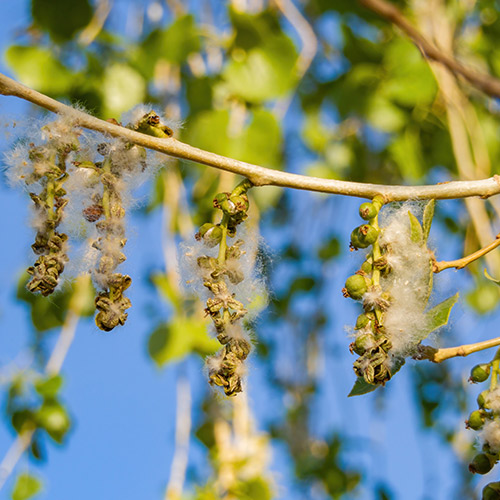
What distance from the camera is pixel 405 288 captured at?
0.64 metres

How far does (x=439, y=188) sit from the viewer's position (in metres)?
0.68

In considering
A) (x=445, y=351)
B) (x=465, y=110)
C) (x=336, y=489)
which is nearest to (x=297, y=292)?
(x=336, y=489)

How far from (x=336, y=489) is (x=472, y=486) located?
0.42 metres

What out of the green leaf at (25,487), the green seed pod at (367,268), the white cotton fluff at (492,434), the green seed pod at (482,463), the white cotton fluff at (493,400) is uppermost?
the green seed pod at (367,268)

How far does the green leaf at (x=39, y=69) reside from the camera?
142 centimetres

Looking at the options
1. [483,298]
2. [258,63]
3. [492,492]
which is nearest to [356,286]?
[492,492]

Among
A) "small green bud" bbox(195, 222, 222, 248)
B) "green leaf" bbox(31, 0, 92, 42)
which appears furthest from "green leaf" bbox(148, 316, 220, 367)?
"small green bud" bbox(195, 222, 222, 248)

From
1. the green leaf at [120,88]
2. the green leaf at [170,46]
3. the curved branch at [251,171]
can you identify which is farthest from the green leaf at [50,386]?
the curved branch at [251,171]

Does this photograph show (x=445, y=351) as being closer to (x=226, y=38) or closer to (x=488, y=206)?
(x=226, y=38)

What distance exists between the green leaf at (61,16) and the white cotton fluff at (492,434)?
120 centimetres

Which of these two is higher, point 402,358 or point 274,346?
point 274,346

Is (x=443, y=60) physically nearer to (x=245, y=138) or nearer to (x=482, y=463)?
(x=482, y=463)

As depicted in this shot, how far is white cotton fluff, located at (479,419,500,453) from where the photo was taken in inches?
25.6

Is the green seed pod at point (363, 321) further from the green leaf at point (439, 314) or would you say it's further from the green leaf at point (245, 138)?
the green leaf at point (245, 138)
